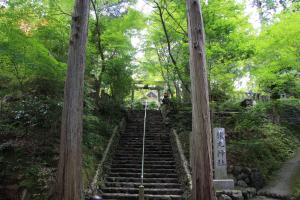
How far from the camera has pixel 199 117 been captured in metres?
5.97

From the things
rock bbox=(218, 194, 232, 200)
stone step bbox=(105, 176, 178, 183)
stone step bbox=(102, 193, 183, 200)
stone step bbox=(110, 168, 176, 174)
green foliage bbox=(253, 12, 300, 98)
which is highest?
green foliage bbox=(253, 12, 300, 98)

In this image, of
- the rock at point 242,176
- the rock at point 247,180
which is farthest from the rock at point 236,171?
the rock at point 247,180

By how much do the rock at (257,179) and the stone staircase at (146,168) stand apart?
7.70 ft

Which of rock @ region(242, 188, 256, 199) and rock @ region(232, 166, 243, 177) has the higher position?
A: rock @ region(232, 166, 243, 177)

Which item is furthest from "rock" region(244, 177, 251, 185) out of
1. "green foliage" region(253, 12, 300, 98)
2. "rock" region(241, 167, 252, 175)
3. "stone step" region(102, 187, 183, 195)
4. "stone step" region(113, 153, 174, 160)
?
"green foliage" region(253, 12, 300, 98)

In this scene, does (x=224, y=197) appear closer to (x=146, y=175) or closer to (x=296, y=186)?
(x=296, y=186)

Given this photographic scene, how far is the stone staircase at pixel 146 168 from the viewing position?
333 inches

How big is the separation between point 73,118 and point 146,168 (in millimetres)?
4794

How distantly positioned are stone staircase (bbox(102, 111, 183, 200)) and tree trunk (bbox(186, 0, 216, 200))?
264 cm

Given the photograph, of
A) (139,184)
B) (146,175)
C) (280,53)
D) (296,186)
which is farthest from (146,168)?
(280,53)

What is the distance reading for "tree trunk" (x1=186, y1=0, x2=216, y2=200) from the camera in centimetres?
566

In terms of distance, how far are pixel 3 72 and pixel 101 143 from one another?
3.96m

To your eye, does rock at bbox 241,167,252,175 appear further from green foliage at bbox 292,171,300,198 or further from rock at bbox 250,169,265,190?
green foliage at bbox 292,171,300,198

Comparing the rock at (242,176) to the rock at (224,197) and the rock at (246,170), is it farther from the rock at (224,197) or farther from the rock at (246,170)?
the rock at (224,197)
